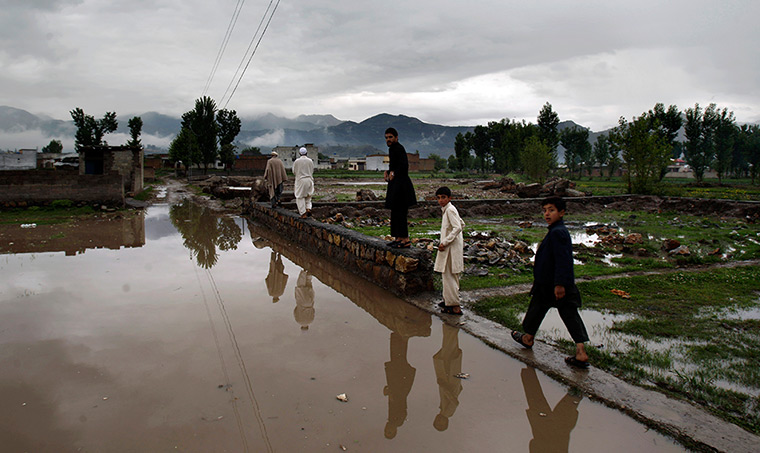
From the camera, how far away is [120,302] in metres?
5.77

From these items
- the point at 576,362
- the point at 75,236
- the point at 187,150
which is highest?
the point at 187,150

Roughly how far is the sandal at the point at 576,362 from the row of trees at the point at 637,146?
71.1 feet

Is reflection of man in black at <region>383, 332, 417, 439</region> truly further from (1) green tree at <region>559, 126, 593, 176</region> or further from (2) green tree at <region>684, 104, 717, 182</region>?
(1) green tree at <region>559, 126, 593, 176</region>

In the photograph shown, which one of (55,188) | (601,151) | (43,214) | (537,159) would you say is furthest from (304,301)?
(601,151)

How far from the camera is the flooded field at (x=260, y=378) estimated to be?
9.50ft

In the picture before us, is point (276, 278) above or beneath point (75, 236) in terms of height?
beneath

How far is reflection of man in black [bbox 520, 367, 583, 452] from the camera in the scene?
2.87 m

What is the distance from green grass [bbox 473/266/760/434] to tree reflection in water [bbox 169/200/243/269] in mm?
6496

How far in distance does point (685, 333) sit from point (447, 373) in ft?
8.83

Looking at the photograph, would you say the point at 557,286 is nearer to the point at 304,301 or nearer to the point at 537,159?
the point at 304,301

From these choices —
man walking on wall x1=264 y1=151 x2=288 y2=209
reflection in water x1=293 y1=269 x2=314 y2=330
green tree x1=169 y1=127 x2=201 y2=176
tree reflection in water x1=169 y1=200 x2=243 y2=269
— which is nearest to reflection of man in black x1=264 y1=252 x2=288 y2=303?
reflection in water x1=293 y1=269 x2=314 y2=330

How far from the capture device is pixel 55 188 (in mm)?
16328

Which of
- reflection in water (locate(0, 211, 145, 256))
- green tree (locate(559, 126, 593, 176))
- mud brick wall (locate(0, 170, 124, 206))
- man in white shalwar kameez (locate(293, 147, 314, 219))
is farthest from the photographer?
green tree (locate(559, 126, 593, 176))

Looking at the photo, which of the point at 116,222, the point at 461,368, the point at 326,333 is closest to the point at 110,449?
the point at 326,333
